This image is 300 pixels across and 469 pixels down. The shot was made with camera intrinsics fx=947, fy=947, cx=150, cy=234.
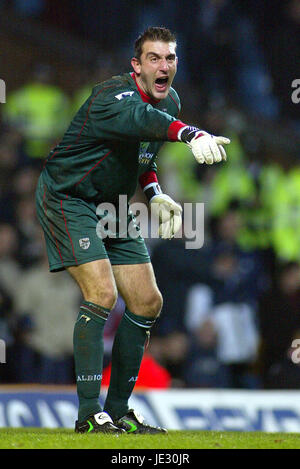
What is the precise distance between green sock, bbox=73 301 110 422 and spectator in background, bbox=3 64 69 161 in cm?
596

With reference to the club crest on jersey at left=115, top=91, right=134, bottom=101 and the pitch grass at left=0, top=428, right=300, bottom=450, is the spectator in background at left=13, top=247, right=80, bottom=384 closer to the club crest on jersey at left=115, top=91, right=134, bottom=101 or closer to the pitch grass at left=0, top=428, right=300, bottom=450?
the pitch grass at left=0, top=428, right=300, bottom=450

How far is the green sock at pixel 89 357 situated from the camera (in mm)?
5430

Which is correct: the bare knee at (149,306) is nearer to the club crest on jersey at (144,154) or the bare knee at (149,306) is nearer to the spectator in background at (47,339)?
the club crest on jersey at (144,154)

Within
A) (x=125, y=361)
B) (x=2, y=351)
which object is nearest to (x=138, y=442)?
(x=125, y=361)

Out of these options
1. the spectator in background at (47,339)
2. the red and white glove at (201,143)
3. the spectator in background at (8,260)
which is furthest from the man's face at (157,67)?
the spectator in background at (8,260)

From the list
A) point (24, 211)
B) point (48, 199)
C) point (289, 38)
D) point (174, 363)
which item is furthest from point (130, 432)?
point (289, 38)

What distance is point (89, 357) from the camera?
5430mm

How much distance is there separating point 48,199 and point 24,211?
14.4ft

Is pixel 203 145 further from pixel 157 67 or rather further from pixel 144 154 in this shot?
pixel 144 154

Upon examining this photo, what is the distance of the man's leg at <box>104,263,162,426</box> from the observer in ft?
19.0

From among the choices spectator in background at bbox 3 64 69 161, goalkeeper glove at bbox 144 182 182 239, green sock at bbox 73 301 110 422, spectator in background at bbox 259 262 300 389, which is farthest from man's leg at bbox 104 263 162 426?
spectator in background at bbox 3 64 69 161

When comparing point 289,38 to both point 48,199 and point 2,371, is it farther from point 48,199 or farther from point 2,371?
point 48,199

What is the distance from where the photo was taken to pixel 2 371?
31.1 ft

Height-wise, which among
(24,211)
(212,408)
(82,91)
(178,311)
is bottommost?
(212,408)
